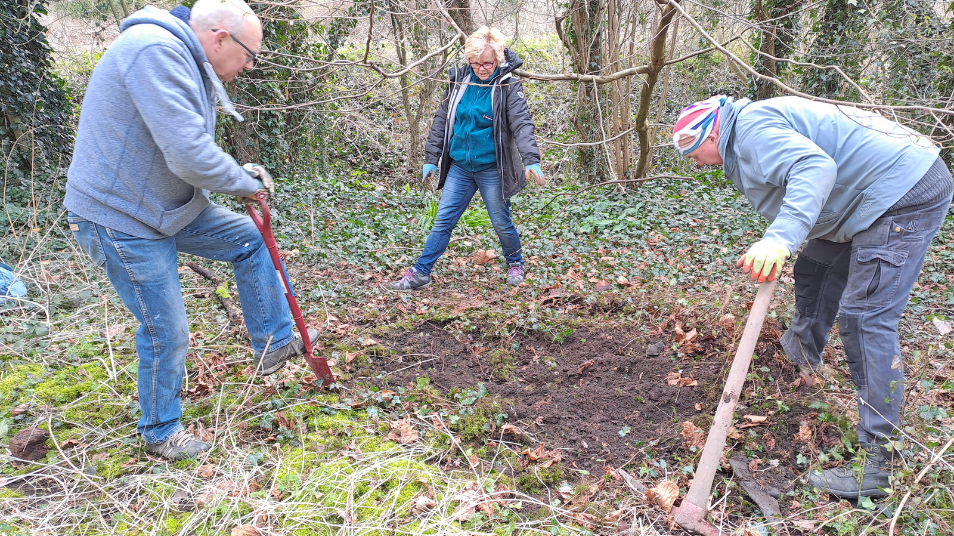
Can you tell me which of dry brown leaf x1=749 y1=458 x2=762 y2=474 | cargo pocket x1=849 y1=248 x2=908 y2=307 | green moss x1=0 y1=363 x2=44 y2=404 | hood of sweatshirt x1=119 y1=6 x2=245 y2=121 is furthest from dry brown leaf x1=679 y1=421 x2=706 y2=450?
green moss x1=0 y1=363 x2=44 y2=404

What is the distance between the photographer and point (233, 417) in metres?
2.90

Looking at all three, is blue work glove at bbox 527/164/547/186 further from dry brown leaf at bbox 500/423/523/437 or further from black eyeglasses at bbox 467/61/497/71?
dry brown leaf at bbox 500/423/523/437

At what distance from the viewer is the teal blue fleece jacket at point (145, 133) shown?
6.97 feet

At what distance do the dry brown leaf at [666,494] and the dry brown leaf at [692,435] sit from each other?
12.8 inches

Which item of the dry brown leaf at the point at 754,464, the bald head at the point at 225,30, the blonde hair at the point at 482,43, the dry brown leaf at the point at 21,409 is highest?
the bald head at the point at 225,30

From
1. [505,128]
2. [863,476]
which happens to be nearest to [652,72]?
[505,128]

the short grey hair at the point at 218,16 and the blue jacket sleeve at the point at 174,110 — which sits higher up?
the short grey hair at the point at 218,16

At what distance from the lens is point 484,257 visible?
5.82 meters

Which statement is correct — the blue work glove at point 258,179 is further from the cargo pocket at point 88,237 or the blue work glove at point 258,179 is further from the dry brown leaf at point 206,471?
the dry brown leaf at point 206,471

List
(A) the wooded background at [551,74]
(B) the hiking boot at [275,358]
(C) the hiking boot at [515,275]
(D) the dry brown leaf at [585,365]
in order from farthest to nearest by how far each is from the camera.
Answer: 1. (A) the wooded background at [551,74]
2. (C) the hiking boot at [515,275]
3. (D) the dry brown leaf at [585,365]
4. (B) the hiking boot at [275,358]

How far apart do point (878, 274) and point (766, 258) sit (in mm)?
650

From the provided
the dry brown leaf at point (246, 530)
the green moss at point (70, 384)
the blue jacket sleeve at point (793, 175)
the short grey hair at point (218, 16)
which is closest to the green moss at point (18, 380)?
the green moss at point (70, 384)

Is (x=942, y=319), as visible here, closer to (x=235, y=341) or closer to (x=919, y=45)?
(x=919, y=45)

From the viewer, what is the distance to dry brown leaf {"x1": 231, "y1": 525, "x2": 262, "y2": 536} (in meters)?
2.23
